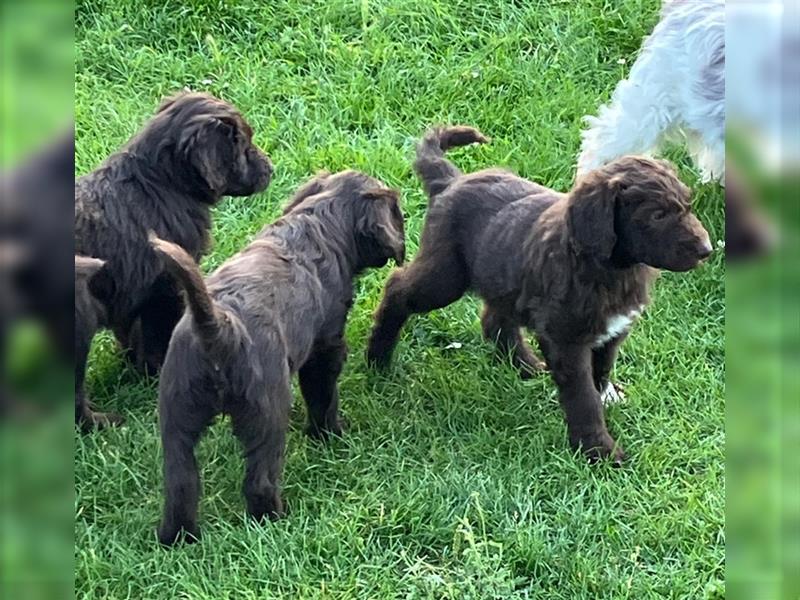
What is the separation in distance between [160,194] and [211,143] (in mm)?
287

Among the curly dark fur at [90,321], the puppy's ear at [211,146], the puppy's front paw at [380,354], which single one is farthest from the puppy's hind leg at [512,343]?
the curly dark fur at [90,321]

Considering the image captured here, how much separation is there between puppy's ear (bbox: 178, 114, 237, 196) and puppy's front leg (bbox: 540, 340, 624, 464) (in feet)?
4.78

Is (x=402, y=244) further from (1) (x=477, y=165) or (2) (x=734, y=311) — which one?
(2) (x=734, y=311)

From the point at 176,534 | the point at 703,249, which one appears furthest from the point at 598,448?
the point at 176,534

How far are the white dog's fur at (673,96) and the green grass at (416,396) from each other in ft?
0.99

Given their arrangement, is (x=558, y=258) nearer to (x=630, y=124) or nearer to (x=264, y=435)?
(x=264, y=435)

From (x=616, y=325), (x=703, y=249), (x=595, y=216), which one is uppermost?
(x=595, y=216)

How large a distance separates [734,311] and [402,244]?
3.23 metres

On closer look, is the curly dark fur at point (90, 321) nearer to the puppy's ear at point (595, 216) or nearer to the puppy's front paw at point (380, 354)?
the puppy's front paw at point (380, 354)

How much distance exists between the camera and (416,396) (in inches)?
170

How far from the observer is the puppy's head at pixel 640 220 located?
12.1 ft

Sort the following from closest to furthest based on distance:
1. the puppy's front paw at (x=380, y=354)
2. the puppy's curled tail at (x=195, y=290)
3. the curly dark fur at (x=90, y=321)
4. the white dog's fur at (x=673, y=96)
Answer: the puppy's curled tail at (x=195, y=290), the curly dark fur at (x=90, y=321), the puppy's front paw at (x=380, y=354), the white dog's fur at (x=673, y=96)

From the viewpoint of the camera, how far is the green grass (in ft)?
11.1

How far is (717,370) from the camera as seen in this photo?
14.9ft
